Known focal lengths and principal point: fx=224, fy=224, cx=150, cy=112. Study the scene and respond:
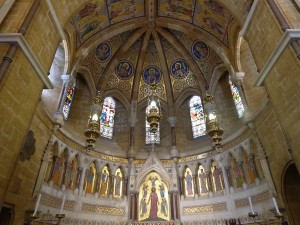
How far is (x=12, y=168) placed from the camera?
15.5ft

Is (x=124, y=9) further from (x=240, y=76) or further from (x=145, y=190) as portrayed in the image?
(x=145, y=190)

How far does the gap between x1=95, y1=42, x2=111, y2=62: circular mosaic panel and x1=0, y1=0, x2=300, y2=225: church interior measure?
0.21 ft

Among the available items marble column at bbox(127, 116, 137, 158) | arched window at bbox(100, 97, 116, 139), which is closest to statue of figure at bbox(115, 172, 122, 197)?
marble column at bbox(127, 116, 137, 158)

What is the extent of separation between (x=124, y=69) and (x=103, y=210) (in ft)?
28.6

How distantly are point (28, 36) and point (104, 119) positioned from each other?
889 cm

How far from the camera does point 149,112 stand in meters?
7.16

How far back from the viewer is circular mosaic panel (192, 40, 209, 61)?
44.6ft

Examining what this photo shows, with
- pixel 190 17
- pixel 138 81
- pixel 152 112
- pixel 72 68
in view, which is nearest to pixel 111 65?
pixel 138 81

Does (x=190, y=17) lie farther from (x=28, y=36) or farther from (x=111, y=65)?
(x=28, y=36)

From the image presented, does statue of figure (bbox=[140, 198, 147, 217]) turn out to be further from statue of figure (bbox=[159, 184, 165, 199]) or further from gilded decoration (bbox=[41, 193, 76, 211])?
gilded decoration (bbox=[41, 193, 76, 211])

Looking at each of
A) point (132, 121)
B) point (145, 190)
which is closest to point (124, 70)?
point (132, 121)

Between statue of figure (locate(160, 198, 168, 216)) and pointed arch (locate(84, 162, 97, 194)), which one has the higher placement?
pointed arch (locate(84, 162, 97, 194))

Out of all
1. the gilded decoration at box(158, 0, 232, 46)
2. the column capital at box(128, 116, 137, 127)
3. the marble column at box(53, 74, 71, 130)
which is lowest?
the marble column at box(53, 74, 71, 130)

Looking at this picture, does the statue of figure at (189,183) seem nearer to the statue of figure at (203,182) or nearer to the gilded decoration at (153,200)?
the statue of figure at (203,182)
